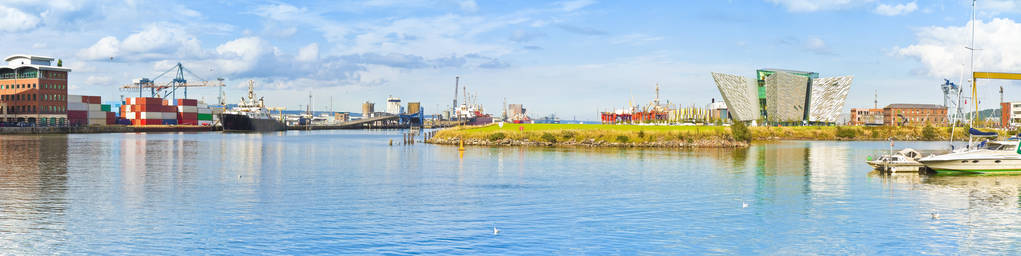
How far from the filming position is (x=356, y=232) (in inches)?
1109

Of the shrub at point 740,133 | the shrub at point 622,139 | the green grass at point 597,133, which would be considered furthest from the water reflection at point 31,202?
the shrub at point 740,133

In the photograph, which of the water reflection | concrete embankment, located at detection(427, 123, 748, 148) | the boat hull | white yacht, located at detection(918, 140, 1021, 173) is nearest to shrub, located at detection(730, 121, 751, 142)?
concrete embankment, located at detection(427, 123, 748, 148)

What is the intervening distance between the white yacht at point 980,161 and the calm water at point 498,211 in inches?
39.7

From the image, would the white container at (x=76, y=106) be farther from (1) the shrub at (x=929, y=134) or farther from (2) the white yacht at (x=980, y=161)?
(1) the shrub at (x=929, y=134)

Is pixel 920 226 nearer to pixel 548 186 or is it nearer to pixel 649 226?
pixel 649 226

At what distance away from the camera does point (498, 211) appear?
34406 mm

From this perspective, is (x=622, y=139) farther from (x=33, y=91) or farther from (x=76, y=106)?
(x=76, y=106)

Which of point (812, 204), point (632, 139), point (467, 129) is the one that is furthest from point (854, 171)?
point (467, 129)

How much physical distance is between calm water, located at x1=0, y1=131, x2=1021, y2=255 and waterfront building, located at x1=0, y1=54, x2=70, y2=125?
452 feet

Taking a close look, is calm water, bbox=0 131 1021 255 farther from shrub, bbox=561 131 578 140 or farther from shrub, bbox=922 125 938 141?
shrub, bbox=922 125 938 141

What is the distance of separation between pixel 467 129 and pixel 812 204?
288ft

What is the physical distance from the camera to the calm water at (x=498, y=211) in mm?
26078

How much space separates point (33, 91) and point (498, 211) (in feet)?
591

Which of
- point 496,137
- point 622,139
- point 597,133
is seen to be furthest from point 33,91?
point 622,139
